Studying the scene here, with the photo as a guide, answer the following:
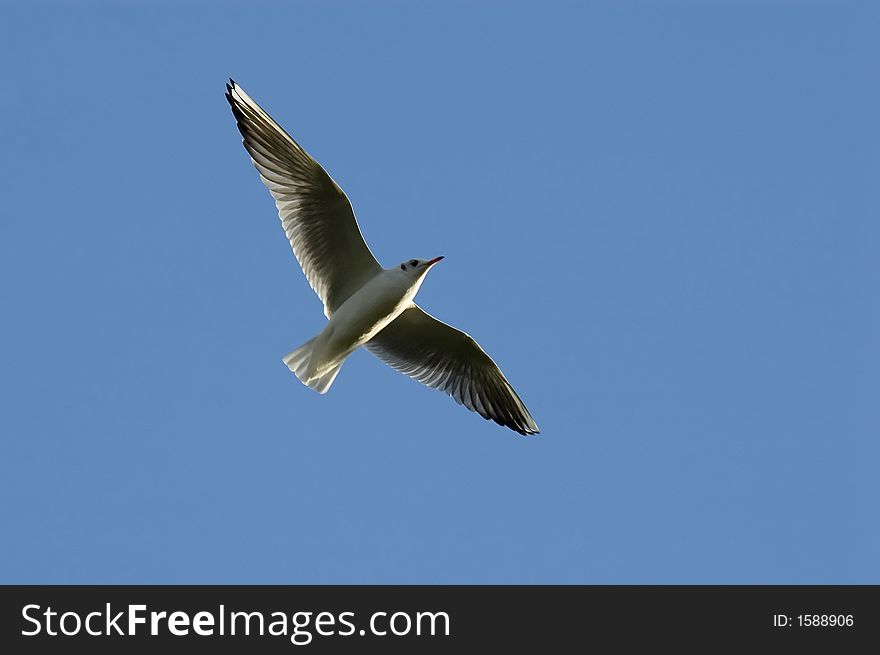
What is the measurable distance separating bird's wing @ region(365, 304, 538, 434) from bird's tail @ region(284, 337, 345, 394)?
3.07 ft

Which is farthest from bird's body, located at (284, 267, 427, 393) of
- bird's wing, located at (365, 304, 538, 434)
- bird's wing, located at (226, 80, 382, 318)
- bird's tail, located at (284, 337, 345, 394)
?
bird's wing, located at (365, 304, 538, 434)

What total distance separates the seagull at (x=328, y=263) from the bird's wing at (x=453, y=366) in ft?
0.11

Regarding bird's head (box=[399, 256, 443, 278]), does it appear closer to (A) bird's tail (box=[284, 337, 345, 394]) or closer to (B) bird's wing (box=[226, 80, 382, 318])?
(B) bird's wing (box=[226, 80, 382, 318])

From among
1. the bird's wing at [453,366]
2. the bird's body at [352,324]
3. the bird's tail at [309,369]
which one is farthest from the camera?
the bird's wing at [453,366]

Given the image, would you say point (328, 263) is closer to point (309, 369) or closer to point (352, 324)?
point (352, 324)

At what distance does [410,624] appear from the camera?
785 centimetres

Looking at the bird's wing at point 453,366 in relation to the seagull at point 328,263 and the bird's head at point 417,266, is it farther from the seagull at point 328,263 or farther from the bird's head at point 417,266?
the bird's head at point 417,266

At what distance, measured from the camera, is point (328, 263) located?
9039 millimetres

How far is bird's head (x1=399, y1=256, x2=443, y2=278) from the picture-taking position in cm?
863

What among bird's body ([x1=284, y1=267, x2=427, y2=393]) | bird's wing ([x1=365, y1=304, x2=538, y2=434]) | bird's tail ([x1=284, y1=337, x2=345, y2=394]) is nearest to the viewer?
bird's body ([x1=284, y1=267, x2=427, y2=393])

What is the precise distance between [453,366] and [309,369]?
5.28 ft

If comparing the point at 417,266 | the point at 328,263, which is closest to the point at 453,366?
the point at 417,266

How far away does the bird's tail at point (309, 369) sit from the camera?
872 centimetres

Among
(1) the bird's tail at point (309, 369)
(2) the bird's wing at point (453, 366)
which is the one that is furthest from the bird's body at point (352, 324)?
(2) the bird's wing at point (453, 366)
